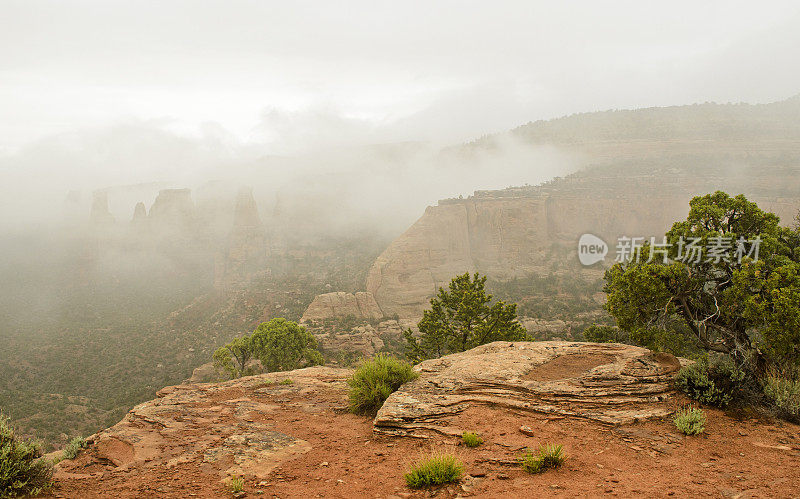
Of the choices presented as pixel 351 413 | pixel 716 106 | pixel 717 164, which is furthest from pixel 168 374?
pixel 716 106

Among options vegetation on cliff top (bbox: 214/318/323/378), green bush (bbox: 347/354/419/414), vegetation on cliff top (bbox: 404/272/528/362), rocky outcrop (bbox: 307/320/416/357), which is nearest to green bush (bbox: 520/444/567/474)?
green bush (bbox: 347/354/419/414)

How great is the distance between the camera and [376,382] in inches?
422

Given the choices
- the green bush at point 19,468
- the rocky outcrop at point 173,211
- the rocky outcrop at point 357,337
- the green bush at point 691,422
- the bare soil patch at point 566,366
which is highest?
the rocky outcrop at point 173,211

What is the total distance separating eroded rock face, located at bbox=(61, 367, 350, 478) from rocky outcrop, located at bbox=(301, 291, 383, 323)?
1467 inches

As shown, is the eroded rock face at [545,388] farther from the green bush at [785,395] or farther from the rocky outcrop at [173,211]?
the rocky outcrop at [173,211]

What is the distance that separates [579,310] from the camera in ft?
158

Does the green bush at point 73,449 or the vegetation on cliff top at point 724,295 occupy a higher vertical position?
the vegetation on cliff top at point 724,295

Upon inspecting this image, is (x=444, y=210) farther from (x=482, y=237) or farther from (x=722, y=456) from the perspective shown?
(x=722, y=456)

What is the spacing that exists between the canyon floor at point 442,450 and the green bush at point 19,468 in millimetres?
348

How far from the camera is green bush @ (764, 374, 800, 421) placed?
26.4 ft

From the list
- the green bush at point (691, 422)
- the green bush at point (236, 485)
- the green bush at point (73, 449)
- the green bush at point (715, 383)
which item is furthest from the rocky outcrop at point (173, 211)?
the green bush at point (691, 422)

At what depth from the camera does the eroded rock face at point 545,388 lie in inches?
337

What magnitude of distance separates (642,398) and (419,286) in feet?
172

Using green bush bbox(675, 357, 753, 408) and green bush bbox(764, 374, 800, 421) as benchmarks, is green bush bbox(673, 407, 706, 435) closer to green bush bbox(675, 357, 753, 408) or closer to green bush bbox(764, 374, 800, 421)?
green bush bbox(675, 357, 753, 408)
